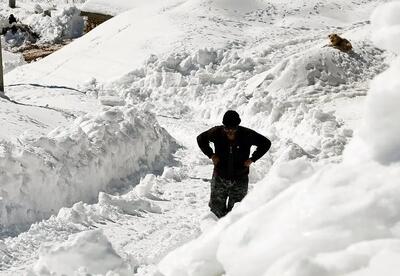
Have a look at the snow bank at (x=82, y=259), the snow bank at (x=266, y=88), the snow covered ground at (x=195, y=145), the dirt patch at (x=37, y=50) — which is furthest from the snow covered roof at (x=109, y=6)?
the snow bank at (x=82, y=259)

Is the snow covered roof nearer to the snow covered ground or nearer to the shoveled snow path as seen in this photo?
the snow covered ground

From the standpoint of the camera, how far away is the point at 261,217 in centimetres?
383

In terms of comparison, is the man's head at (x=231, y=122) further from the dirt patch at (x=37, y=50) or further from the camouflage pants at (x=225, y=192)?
the dirt patch at (x=37, y=50)

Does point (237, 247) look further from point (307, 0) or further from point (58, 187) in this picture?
point (307, 0)

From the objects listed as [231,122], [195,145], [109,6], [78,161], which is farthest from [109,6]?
[231,122]

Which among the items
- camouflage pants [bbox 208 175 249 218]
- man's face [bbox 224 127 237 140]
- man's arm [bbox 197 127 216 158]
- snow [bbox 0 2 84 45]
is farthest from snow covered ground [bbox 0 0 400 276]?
snow [bbox 0 2 84 45]

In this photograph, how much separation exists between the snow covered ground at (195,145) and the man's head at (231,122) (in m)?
0.85

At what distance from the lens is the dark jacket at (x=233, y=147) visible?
6.37 m

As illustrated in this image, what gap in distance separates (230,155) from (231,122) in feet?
1.21

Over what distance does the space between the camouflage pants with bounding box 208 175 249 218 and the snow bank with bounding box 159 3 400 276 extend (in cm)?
234

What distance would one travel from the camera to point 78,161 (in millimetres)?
8688

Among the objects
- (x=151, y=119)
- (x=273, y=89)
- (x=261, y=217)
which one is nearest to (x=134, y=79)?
(x=273, y=89)

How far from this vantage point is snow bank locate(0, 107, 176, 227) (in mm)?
7562

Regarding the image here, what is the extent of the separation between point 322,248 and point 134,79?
1421cm
